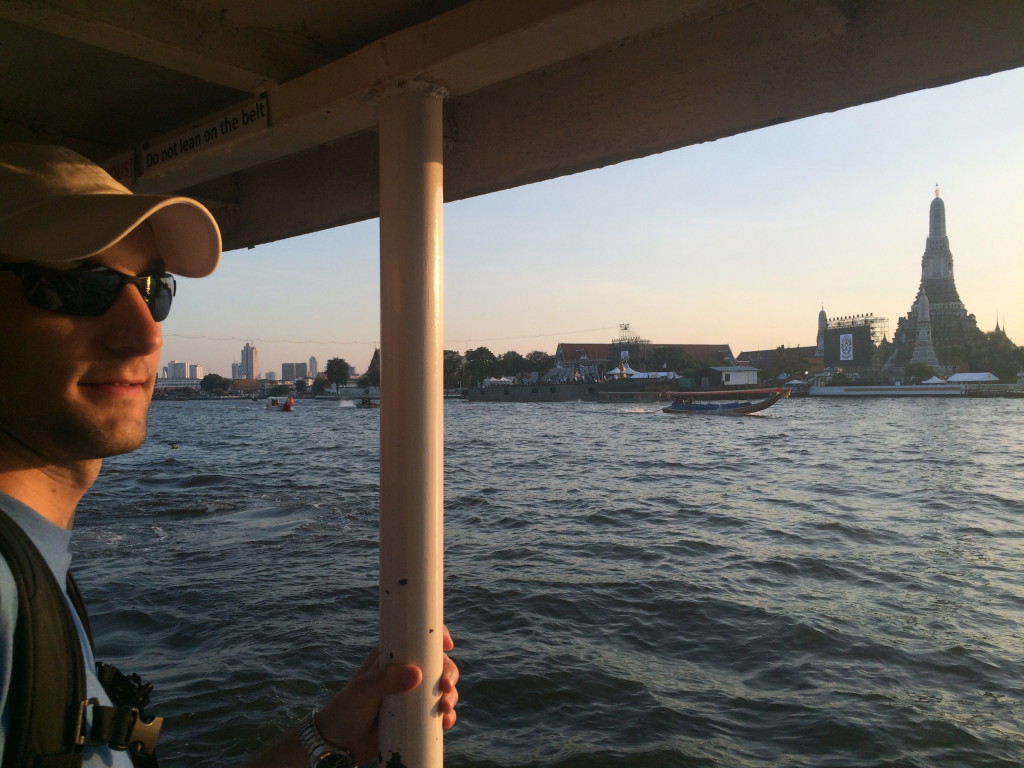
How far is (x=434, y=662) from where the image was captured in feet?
7.20

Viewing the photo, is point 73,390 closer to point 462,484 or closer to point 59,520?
point 59,520

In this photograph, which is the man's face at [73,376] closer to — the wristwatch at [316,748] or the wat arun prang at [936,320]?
the wristwatch at [316,748]

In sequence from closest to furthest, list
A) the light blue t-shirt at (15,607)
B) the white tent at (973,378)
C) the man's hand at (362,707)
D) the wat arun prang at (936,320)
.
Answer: the light blue t-shirt at (15,607) → the man's hand at (362,707) → the white tent at (973,378) → the wat arun prang at (936,320)

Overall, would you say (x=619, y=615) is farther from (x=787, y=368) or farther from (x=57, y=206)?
(x=787, y=368)

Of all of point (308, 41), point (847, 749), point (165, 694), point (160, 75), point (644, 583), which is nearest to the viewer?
point (308, 41)

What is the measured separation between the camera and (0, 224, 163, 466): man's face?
1124mm

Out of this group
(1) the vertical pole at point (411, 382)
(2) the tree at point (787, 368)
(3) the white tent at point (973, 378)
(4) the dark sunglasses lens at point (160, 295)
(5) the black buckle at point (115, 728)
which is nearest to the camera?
(5) the black buckle at point (115, 728)

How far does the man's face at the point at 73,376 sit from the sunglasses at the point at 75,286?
0.01 metres

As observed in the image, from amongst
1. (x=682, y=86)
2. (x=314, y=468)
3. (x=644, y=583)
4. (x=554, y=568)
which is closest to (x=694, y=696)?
(x=644, y=583)

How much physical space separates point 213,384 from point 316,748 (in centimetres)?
17270

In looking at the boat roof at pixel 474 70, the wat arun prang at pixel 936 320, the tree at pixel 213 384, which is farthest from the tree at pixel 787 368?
the tree at pixel 213 384

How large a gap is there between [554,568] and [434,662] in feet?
25.8

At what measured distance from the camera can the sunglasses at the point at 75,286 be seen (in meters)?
1.13

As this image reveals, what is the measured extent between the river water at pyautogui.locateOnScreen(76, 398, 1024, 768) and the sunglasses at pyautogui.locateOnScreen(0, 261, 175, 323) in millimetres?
4741
